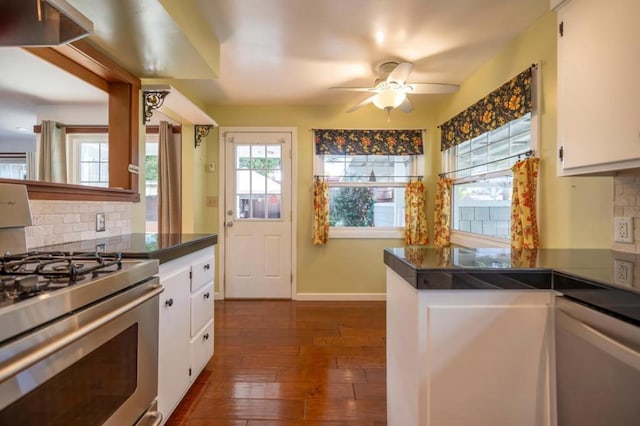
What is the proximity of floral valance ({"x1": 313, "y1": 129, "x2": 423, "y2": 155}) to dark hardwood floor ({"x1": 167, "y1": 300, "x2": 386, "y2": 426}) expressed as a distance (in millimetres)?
1793

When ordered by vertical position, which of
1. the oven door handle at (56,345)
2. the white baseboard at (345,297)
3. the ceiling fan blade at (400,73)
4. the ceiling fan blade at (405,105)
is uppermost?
the ceiling fan blade at (400,73)

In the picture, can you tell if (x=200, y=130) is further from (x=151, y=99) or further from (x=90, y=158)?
(x=90, y=158)

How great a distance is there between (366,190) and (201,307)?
2.35 meters

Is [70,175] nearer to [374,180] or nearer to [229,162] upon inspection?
[229,162]

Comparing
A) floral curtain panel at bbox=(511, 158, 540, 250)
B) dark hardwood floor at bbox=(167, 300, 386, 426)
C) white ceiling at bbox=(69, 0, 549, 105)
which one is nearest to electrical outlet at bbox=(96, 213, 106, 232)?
white ceiling at bbox=(69, 0, 549, 105)

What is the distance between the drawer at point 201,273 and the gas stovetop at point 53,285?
1.99 ft

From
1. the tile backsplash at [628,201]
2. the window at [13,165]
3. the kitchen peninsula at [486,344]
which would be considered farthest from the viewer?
the tile backsplash at [628,201]

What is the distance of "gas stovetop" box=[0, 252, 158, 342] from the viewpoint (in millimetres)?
688

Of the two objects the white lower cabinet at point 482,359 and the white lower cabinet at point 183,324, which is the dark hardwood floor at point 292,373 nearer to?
the white lower cabinet at point 183,324

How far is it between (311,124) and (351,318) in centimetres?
219

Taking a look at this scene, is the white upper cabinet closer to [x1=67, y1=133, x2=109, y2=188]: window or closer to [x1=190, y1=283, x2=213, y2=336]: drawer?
[x1=190, y1=283, x2=213, y2=336]: drawer

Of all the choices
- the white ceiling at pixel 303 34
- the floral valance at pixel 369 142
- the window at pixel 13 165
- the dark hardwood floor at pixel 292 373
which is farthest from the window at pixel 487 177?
the window at pixel 13 165

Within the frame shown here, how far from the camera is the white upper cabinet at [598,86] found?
1.12m

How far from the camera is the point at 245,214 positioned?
12.2 feet
